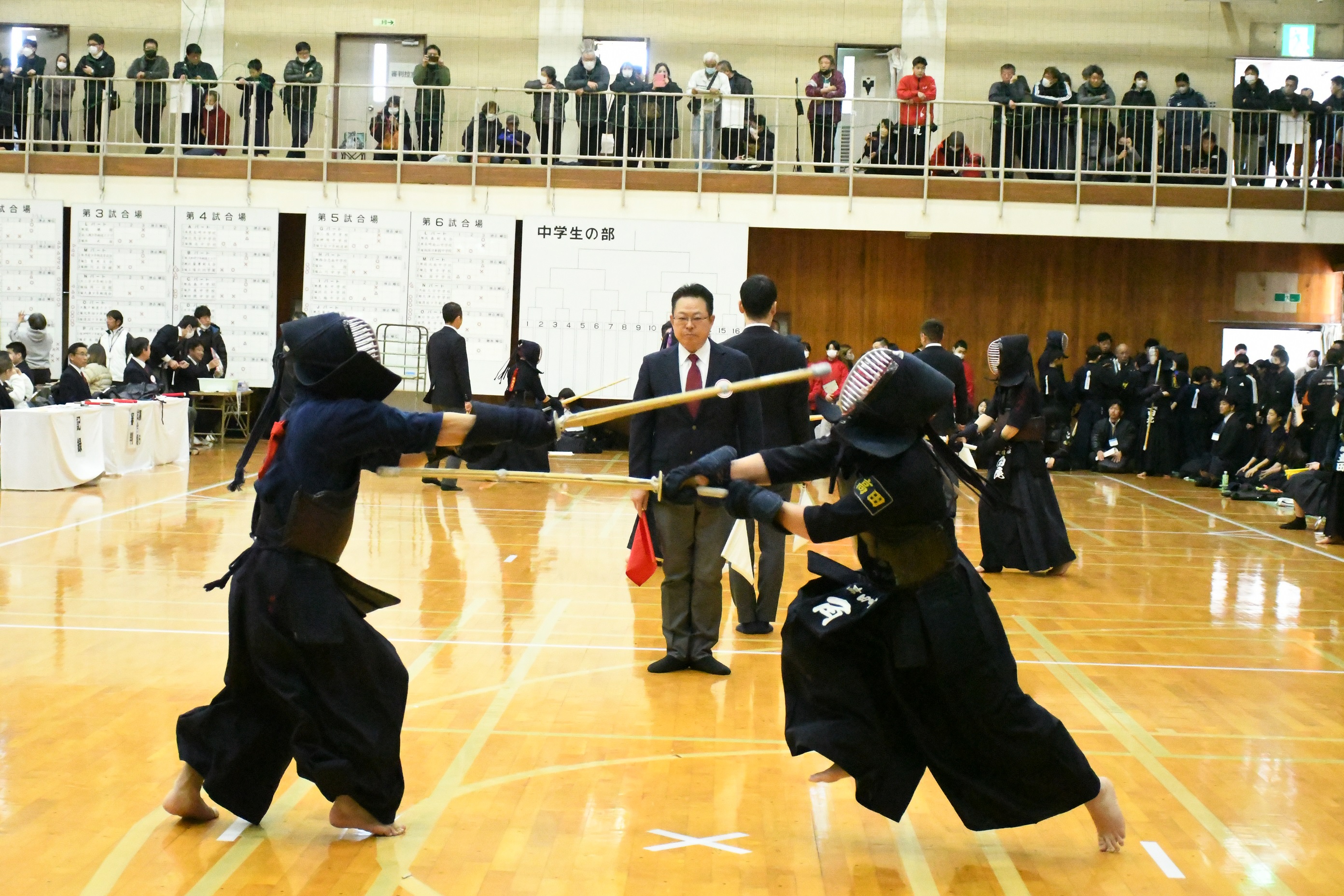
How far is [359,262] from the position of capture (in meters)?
19.7

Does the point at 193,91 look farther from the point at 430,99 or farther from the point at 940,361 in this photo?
the point at 940,361

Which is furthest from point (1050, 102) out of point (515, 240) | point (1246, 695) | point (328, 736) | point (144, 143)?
point (328, 736)

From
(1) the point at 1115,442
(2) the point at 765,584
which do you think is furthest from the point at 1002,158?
(2) the point at 765,584

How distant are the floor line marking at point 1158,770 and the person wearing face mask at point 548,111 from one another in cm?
1370

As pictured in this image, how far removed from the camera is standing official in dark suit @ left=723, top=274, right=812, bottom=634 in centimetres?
733

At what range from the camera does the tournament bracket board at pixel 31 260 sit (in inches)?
771

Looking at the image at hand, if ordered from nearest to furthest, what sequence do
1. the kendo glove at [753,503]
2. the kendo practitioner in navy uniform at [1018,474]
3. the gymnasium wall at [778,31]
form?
the kendo glove at [753,503], the kendo practitioner in navy uniform at [1018,474], the gymnasium wall at [778,31]

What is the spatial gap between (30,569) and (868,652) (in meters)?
6.88

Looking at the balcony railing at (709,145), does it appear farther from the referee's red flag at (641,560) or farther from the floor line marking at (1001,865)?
the floor line marking at (1001,865)

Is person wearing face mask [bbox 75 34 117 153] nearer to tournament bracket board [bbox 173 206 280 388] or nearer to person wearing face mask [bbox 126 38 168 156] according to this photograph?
person wearing face mask [bbox 126 38 168 156]

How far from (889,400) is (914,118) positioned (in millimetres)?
16818

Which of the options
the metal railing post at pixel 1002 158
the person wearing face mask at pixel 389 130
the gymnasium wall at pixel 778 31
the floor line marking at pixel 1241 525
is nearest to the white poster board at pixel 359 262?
the person wearing face mask at pixel 389 130

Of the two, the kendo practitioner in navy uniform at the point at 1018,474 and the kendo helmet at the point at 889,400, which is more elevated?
the kendo helmet at the point at 889,400

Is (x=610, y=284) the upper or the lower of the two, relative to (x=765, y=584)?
upper
